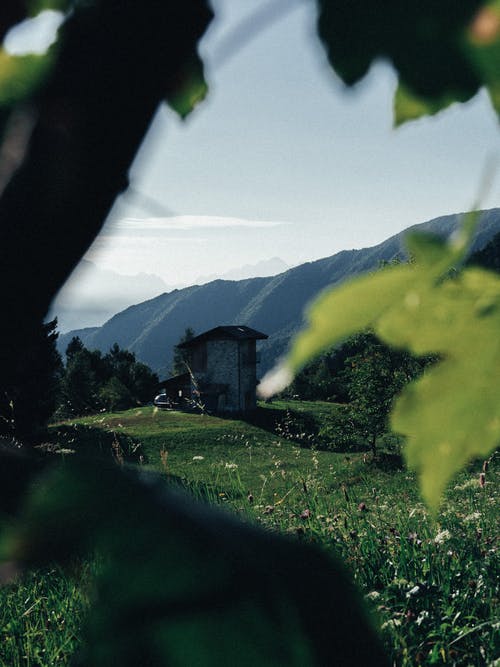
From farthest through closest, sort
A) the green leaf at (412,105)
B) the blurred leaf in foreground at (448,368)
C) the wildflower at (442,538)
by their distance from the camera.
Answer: the wildflower at (442,538) < the green leaf at (412,105) < the blurred leaf in foreground at (448,368)

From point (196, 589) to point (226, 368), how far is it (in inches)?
1458

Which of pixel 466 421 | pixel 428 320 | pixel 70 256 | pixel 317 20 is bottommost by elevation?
pixel 466 421

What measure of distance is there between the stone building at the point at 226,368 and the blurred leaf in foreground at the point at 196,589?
35.6m

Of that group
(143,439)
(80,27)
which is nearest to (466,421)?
(80,27)

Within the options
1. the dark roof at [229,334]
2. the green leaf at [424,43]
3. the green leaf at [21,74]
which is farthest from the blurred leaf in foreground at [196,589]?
the dark roof at [229,334]

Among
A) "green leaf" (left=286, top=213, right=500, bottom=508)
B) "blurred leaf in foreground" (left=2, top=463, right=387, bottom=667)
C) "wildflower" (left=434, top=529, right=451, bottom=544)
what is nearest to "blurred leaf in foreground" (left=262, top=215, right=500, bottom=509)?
"green leaf" (left=286, top=213, right=500, bottom=508)

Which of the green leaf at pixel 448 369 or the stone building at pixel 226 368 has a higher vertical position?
the green leaf at pixel 448 369

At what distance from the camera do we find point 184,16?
557 mm

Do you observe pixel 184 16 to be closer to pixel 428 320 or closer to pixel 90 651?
pixel 428 320

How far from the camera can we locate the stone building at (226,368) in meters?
36.6

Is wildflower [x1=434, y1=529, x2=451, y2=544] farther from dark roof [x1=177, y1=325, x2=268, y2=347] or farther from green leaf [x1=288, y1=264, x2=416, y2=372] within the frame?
dark roof [x1=177, y1=325, x2=268, y2=347]

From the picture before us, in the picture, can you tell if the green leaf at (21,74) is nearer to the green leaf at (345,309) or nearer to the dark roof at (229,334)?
the green leaf at (345,309)

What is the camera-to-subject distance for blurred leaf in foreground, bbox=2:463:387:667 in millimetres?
363

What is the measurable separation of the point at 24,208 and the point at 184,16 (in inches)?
9.8
